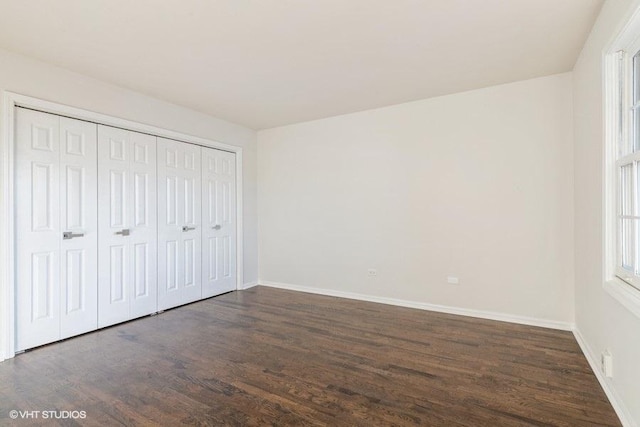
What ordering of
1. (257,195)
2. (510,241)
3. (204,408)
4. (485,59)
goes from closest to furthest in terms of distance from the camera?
1. (204,408)
2. (485,59)
3. (510,241)
4. (257,195)

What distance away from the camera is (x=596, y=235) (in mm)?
2434

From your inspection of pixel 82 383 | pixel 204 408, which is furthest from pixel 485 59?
pixel 82 383

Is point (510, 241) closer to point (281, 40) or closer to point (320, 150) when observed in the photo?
point (320, 150)

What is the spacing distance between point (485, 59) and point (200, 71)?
2715 millimetres

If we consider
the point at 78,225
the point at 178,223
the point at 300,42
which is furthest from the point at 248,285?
the point at 300,42

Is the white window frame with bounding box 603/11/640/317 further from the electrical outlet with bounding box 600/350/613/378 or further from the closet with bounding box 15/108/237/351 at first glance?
the closet with bounding box 15/108/237/351

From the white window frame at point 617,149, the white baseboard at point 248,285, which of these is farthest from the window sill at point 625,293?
the white baseboard at point 248,285

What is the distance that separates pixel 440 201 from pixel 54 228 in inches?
162

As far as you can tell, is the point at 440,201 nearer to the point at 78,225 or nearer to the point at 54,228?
the point at 78,225

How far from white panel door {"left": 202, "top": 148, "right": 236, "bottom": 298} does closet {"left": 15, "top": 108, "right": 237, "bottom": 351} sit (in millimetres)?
18

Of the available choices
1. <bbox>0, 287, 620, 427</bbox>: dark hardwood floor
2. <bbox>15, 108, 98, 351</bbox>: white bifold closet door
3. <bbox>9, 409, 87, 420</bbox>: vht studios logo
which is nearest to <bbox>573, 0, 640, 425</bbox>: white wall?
<bbox>0, 287, 620, 427</bbox>: dark hardwood floor

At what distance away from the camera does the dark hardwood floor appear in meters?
1.96

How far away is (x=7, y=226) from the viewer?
2713 mm

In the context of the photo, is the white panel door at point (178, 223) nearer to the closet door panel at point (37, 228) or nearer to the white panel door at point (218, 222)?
the white panel door at point (218, 222)
